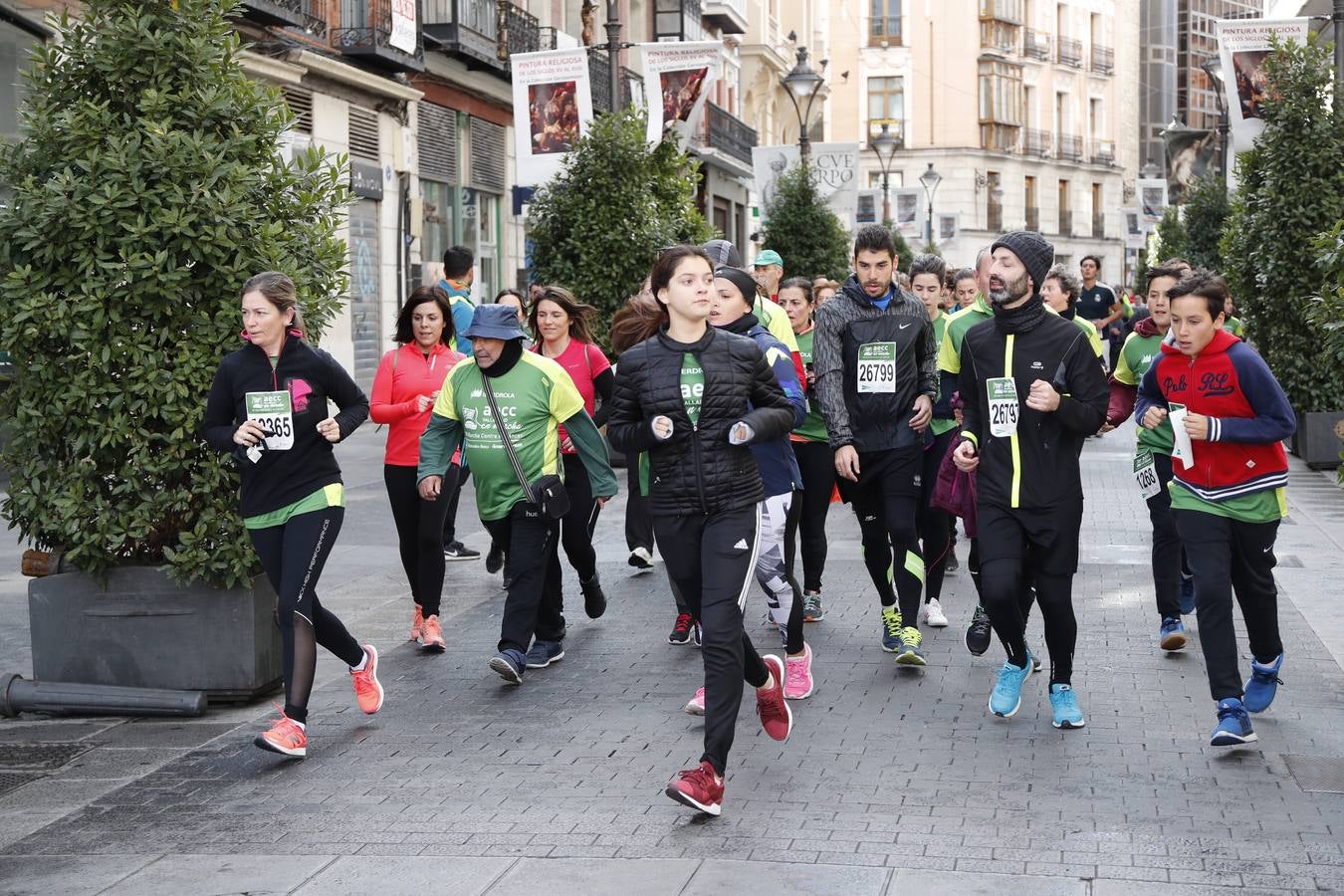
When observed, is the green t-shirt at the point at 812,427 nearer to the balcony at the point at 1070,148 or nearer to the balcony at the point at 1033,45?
the balcony at the point at 1033,45

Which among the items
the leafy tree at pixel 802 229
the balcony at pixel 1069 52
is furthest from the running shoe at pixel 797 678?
the balcony at pixel 1069 52

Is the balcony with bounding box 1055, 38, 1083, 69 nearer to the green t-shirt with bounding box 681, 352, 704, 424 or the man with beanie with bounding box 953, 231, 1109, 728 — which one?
the man with beanie with bounding box 953, 231, 1109, 728

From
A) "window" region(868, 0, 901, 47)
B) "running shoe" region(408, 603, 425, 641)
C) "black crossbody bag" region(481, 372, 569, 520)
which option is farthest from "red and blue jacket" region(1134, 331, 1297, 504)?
"window" region(868, 0, 901, 47)

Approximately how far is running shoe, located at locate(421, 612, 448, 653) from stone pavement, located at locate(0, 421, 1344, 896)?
0.38ft

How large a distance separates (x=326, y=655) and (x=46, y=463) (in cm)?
187

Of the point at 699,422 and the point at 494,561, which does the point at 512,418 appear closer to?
the point at 699,422

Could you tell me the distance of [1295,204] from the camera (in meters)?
17.9

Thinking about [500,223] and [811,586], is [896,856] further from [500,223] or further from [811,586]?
[500,223]

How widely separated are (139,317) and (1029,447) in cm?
351

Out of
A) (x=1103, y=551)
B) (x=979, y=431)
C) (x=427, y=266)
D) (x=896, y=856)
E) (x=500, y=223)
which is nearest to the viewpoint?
(x=896, y=856)

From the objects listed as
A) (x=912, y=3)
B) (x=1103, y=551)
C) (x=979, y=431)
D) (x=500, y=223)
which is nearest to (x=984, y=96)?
(x=912, y=3)

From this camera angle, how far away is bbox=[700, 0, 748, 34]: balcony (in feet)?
142

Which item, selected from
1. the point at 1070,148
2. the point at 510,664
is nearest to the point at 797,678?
the point at 510,664

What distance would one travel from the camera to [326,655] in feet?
29.2
